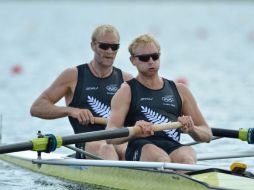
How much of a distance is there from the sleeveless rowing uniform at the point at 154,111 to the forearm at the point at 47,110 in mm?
1187

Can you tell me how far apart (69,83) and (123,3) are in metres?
142

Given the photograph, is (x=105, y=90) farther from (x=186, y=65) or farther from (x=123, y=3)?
(x=123, y=3)

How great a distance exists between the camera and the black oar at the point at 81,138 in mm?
9547

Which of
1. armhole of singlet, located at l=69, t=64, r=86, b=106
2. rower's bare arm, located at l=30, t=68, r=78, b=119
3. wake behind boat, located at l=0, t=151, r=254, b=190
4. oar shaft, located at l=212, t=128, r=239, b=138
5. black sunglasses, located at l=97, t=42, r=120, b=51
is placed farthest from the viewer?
armhole of singlet, located at l=69, t=64, r=86, b=106

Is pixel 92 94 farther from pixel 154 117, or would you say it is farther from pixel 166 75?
pixel 166 75

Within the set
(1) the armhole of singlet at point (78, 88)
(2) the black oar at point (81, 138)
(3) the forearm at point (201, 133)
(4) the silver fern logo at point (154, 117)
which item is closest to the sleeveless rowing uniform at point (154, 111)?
(4) the silver fern logo at point (154, 117)

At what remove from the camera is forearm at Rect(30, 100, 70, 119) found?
10961 mm

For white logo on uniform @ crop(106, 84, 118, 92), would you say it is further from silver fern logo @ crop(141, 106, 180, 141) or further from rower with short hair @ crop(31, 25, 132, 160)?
silver fern logo @ crop(141, 106, 180, 141)

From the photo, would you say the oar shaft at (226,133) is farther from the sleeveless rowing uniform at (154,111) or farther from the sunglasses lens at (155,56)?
the sunglasses lens at (155,56)

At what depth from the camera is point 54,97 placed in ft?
36.3

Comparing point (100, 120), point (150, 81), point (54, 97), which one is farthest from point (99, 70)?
point (150, 81)

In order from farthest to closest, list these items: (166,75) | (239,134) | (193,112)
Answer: (166,75) → (239,134) → (193,112)

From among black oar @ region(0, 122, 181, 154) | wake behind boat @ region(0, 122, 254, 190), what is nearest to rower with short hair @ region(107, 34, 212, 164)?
black oar @ region(0, 122, 181, 154)

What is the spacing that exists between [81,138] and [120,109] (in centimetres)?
52
